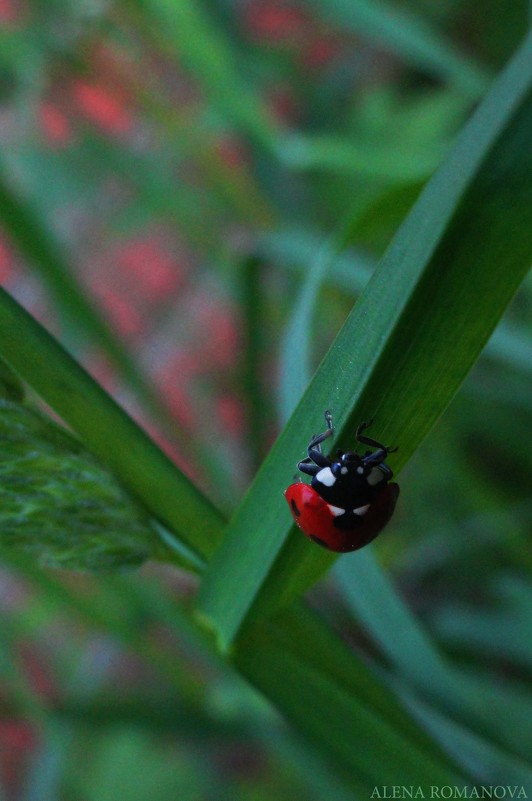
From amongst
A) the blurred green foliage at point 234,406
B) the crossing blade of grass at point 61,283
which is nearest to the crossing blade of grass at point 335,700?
the blurred green foliage at point 234,406

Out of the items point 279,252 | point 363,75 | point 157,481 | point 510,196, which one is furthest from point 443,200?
point 363,75

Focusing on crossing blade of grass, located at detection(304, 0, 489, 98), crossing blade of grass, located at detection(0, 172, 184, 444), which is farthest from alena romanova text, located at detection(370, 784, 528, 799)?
crossing blade of grass, located at detection(304, 0, 489, 98)

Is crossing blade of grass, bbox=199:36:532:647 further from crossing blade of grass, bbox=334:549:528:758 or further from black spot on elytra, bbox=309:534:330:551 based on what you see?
crossing blade of grass, bbox=334:549:528:758

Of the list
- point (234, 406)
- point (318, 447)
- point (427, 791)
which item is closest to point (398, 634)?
point (427, 791)

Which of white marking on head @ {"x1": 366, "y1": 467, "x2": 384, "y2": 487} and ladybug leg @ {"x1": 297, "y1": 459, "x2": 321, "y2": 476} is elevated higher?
white marking on head @ {"x1": 366, "y1": 467, "x2": 384, "y2": 487}

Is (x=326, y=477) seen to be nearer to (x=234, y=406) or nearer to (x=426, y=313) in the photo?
(x=426, y=313)

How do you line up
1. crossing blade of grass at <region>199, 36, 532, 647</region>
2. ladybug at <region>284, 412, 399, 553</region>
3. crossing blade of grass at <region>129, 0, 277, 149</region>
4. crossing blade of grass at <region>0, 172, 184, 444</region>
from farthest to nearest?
crossing blade of grass at <region>129, 0, 277, 149</region> → crossing blade of grass at <region>0, 172, 184, 444</region> → ladybug at <region>284, 412, 399, 553</region> → crossing blade of grass at <region>199, 36, 532, 647</region>
